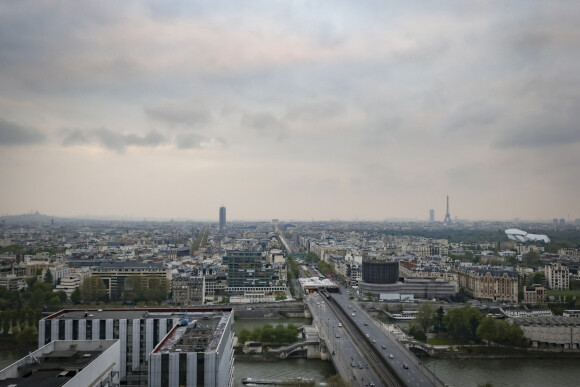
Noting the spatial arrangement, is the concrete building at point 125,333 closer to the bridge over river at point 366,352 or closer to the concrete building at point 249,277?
the bridge over river at point 366,352

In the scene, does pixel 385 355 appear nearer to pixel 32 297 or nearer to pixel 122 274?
pixel 122 274

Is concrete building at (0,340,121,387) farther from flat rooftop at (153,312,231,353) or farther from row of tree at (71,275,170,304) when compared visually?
row of tree at (71,275,170,304)

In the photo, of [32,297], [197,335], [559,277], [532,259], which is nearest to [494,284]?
[559,277]

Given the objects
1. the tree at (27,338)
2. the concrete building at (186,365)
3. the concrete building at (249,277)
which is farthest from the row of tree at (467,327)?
the tree at (27,338)

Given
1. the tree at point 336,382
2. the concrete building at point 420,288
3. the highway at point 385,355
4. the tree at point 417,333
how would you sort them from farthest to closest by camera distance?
1. the concrete building at point 420,288
2. the tree at point 417,333
3. the highway at point 385,355
4. the tree at point 336,382

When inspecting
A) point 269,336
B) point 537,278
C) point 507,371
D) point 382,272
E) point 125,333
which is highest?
point 125,333

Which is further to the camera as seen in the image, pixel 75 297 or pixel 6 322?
pixel 75 297

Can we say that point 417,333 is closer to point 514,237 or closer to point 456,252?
point 456,252
